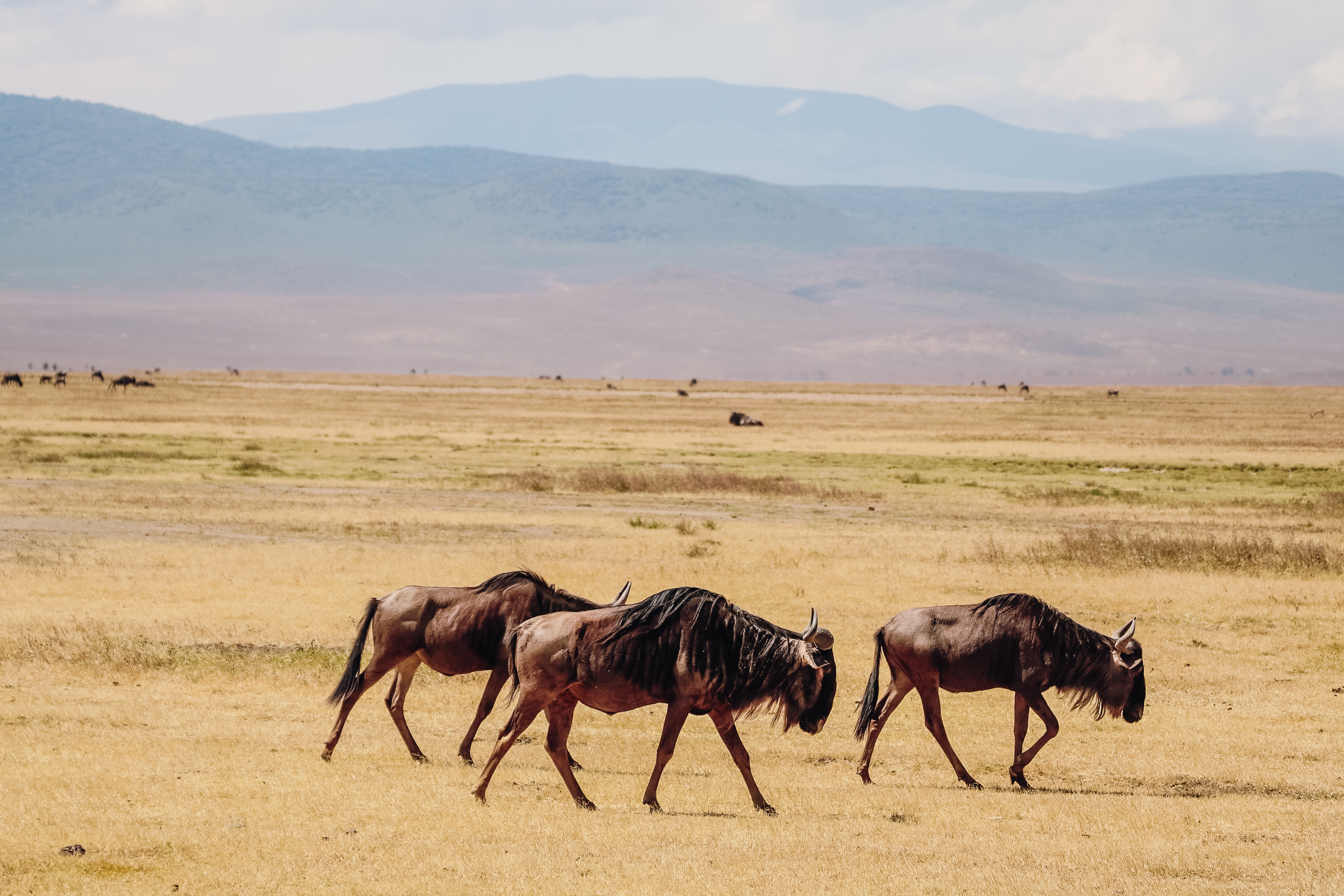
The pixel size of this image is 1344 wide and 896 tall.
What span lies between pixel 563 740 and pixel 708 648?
4.42 ft

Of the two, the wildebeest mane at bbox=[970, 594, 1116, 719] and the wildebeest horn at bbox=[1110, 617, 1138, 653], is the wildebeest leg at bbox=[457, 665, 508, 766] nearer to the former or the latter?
the wildebeest mane at bbox=[970, 594, 1116, 719]

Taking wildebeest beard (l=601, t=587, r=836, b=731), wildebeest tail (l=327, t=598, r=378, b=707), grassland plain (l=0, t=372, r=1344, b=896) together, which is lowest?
grassland plain (l=0, t=372, r=1344, b=896)

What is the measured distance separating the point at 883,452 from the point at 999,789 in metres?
46.2

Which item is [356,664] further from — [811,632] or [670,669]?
[811,632]

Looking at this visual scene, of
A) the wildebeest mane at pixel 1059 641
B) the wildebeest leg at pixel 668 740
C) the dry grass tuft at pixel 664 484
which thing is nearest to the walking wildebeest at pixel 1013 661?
the wildebeest mane at pixel 1059 641

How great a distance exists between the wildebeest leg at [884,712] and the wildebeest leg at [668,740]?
2275 mm

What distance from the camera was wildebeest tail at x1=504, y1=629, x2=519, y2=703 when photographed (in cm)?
1125

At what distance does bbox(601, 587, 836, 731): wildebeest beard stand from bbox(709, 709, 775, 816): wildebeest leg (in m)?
0.10

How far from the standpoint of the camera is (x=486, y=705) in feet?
42.0

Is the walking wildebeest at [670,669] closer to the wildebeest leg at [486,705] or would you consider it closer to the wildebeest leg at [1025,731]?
the wildebeest leg at [486,705]

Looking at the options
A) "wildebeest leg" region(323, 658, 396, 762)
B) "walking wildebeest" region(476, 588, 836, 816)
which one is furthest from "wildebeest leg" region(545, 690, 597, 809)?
"wildebeest leg" region(323, 658, 396, 762)

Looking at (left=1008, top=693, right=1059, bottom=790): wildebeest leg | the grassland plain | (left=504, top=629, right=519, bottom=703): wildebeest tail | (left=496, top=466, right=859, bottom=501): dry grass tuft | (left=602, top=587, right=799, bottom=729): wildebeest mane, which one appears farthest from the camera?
(left=496, top=466, right=859, bottom=501): dry grass tuft

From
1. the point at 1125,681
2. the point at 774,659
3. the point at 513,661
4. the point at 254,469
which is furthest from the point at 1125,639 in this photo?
the point at 254,469

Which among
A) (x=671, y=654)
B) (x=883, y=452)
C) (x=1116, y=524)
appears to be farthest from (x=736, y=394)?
(x=671, y=654)
